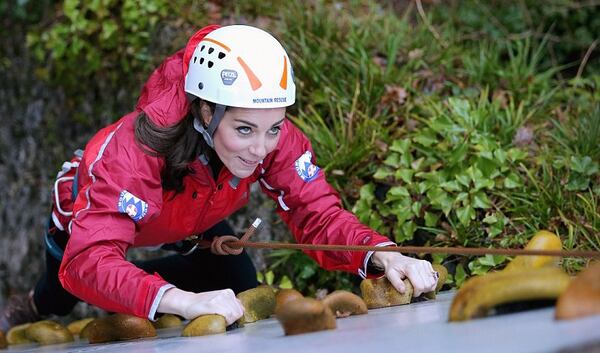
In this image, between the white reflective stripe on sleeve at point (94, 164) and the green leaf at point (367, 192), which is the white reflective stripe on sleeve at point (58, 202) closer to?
the white reflective stripe on sleeve at point (94, 164)

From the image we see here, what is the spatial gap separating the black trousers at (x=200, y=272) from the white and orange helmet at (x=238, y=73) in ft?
3.33

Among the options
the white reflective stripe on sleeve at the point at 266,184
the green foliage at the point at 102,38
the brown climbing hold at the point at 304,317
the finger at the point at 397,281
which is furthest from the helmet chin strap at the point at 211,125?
the green foliage at the point at 102,38

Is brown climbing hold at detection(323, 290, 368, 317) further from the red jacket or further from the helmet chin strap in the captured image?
the helmet chin strap

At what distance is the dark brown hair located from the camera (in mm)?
3346

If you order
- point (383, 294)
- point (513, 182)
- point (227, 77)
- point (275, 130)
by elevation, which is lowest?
point (513, 182)

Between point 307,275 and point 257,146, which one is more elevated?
point 257,146

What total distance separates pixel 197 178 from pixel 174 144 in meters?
0.21

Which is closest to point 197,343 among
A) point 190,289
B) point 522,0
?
point 190,289

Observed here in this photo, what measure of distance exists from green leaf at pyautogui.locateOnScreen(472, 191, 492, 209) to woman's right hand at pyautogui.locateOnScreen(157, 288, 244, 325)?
1.87m

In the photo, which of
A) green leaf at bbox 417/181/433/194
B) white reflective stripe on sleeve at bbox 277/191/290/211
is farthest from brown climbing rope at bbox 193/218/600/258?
green leaf at bbox 417/181/433/194

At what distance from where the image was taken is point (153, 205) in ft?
11.0

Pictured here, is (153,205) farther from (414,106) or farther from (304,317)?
(414,106)

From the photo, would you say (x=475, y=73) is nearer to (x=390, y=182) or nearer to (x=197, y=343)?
(x=390, y=182)

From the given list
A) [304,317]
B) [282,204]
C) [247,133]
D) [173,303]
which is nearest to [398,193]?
[282,204]
